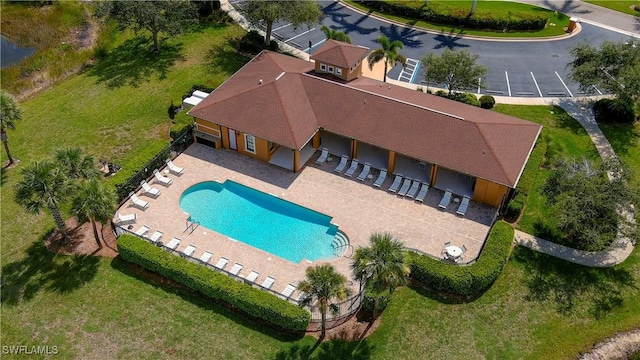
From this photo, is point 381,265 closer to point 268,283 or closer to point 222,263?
point 268,283

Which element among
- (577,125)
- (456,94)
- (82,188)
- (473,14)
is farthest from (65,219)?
(473,14)

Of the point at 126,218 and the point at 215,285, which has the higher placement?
the point at 215,285

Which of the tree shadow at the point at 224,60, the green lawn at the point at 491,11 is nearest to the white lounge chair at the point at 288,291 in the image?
the tree shadow at the point at 224,60

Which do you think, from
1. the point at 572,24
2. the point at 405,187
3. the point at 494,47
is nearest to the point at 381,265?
the point at 405,187

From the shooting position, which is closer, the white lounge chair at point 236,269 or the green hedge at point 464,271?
the green hedge at point 464,271

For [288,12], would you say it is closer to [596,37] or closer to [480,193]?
[480,193]

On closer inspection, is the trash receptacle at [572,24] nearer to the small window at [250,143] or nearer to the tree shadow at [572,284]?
the tree shadow at [572,284]
